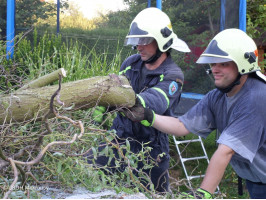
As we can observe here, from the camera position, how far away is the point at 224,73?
8.73 ft

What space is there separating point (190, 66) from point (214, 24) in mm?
740

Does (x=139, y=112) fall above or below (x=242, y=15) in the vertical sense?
below

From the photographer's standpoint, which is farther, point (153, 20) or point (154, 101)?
point (153, 20)

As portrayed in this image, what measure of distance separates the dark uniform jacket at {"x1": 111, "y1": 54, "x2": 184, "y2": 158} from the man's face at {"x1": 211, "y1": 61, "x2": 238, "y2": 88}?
0.50 m

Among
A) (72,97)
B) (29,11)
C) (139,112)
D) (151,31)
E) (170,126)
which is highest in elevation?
(29,11)

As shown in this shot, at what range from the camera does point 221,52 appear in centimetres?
264

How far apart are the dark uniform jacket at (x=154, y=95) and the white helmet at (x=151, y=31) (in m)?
0.16

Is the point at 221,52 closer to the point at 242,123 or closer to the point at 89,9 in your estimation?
the point at 242,123

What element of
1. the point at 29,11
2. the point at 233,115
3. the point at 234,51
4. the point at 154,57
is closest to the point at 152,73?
the point at 154,57

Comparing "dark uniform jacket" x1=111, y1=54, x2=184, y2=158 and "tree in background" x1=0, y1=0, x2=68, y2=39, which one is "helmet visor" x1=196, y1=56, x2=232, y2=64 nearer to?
"dark uniform jacket" x1=111, y1=54, x2=184, y2=158

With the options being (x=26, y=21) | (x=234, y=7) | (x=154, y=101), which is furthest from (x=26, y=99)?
(x=26, y=21)

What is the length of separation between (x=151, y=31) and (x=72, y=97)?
1.11 m

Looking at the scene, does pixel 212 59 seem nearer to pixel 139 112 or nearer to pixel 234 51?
pixel 234 51

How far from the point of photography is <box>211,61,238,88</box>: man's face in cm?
263
